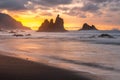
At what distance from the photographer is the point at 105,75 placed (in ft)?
40.7

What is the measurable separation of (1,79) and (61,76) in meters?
2.68

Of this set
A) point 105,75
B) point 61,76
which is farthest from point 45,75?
point 105,75

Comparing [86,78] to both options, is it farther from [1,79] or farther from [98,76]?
[1,79]

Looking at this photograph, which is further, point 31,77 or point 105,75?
point 105,75

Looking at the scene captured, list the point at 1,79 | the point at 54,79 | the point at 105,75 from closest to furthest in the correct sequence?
the point at 1,79 → the point at 54,79 → the point at 105,75

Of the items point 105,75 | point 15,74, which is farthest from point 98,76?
point 15,74

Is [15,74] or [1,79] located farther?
[15,74]

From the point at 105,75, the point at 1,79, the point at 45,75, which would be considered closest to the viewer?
the point at 1,79

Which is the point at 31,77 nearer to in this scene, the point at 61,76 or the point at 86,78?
the point at 61,76

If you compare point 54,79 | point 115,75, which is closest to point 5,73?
point 54,79

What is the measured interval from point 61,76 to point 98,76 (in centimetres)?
162

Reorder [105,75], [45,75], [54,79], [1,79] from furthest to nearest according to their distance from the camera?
[105,75] → [45,75] → [54,79] → [1,79]

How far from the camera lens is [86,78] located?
37.1 feet

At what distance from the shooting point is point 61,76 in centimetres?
1170
